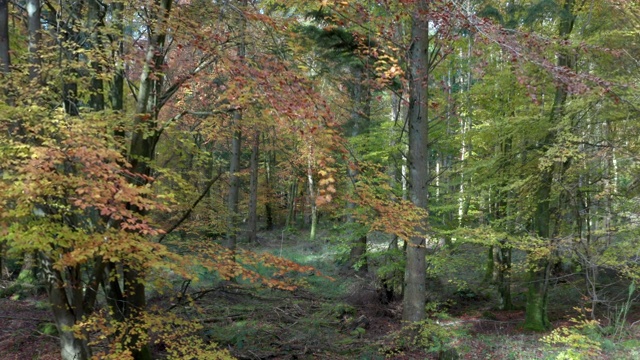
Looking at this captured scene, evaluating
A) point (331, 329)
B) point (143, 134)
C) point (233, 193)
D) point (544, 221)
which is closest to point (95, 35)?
point (143, 134)

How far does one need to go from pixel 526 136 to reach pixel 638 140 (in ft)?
7.75

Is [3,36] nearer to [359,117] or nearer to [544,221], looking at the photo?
[359,117]

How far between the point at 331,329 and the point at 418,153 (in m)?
5.04

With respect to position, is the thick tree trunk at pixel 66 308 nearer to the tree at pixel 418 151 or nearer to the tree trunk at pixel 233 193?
the tree at pixel 418 151

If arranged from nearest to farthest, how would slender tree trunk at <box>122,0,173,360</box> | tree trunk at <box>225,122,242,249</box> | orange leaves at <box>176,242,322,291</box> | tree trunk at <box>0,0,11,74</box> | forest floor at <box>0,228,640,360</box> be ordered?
tree trunk at <box>0,0,11,74</box>, orange leaves at <box>176,242,322,291</box>, slender tree trunk at <box>122,0,173,360</box>, forest floor at <box>0,228,640,360</box>, tree trunk at <box>225,122,242,249</box>

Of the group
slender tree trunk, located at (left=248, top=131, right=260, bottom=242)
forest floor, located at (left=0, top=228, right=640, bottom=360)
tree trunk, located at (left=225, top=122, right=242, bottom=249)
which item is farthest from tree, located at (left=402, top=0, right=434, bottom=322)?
slender tree trunk, located at (left=248, top=131, right=260, bottom=242)

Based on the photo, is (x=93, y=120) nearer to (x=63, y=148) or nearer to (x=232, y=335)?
(x=63, y=148)

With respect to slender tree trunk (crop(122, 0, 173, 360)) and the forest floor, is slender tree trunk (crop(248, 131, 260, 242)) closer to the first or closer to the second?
the forest floor

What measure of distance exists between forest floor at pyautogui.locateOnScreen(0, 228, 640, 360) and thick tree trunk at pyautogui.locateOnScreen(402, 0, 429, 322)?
61 cm

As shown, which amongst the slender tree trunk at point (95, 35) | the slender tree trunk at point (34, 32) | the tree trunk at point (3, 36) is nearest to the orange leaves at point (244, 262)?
the slender tree trunk at point (95, 35)

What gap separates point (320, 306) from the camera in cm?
1220

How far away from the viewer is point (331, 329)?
10.5 metres

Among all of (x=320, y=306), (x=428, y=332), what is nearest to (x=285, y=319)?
(x=320, y=306)

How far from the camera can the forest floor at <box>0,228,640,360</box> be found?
830 centimetres
